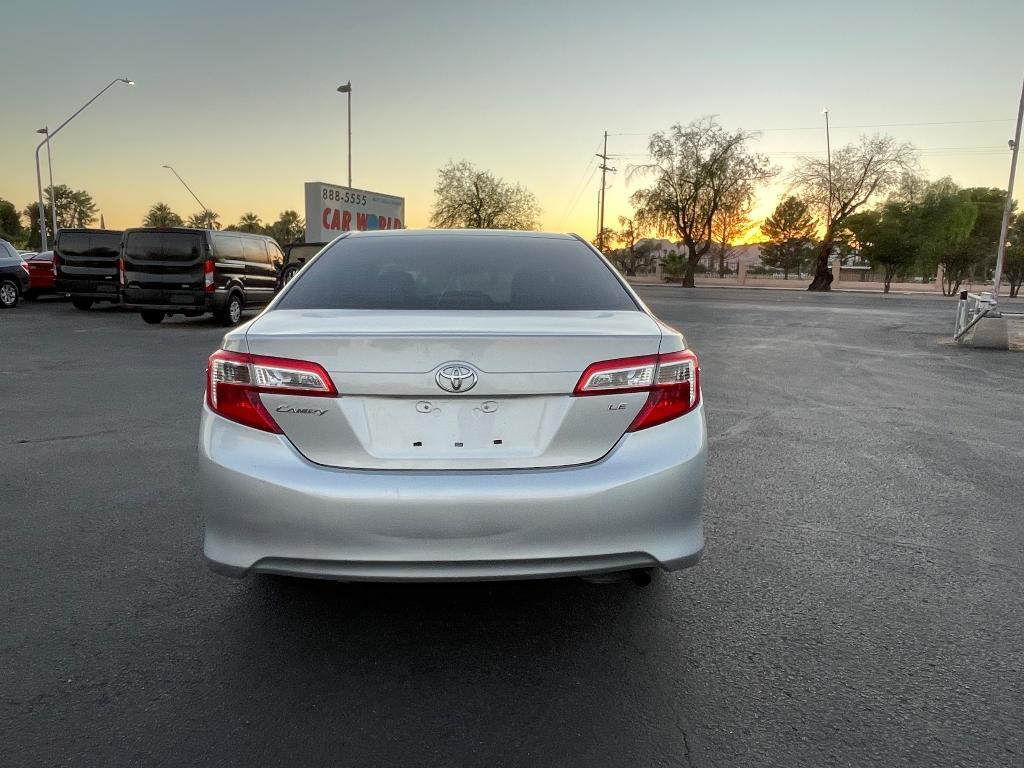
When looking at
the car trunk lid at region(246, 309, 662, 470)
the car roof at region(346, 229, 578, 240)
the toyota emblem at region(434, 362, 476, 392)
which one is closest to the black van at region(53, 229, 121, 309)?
the car roof at region(346, 229, 578, 240)

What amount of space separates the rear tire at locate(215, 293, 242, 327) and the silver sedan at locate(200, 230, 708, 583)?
48.4 feet

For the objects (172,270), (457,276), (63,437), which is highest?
(457,276)

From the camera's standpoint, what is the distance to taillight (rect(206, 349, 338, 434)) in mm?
2521

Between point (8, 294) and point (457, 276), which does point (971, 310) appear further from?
point (8, 294)

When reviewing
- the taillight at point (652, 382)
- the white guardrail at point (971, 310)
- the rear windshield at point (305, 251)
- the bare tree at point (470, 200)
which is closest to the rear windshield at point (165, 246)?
the rear windshield at point (305, 251)

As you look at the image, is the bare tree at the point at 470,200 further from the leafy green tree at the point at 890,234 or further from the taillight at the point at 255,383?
the taillight at the point at 255,383

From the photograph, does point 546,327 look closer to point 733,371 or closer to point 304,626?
point 304,626

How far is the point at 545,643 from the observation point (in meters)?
2.92

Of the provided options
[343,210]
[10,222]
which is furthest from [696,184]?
[10,222]

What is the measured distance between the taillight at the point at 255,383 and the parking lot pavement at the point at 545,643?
36.4 inches

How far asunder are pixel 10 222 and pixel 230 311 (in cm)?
12074

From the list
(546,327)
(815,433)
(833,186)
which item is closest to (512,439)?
(546,327)

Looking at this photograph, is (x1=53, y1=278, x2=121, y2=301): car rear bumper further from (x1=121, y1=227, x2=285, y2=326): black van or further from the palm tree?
the palm tree

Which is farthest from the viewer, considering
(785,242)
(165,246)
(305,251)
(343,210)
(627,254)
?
(785,242)
